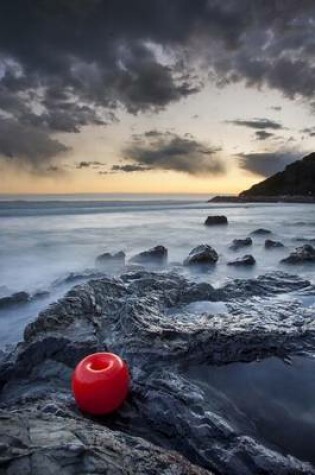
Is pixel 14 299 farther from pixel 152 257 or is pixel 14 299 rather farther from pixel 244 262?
pixel 244 262

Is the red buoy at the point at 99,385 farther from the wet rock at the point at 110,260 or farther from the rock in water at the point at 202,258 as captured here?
the wet rock at the point at 110,260

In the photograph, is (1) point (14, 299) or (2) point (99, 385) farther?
(1) point (14, 299)

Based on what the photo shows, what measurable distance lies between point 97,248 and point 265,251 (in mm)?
6729

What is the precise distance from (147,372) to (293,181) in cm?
8757

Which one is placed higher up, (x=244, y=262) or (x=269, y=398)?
(x=269, y=398)

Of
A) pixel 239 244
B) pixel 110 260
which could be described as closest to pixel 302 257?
pixel 239 244

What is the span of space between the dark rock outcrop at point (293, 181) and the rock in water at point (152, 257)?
69.1m

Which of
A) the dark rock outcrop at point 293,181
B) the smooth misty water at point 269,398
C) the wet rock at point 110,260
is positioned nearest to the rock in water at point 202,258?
the wet rock at point 110,260

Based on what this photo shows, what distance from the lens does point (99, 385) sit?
3305 mm

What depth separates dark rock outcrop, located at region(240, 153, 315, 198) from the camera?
7919cm

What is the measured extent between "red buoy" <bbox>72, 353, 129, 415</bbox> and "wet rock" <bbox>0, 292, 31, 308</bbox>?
163 inches

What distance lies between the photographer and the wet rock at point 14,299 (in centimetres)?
704

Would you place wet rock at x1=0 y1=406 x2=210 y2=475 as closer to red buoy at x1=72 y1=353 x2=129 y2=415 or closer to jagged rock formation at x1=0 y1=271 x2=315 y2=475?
jagged rock formation at x1=0 y1=271 x2=315 y2=475

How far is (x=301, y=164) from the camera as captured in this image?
8712 cm
